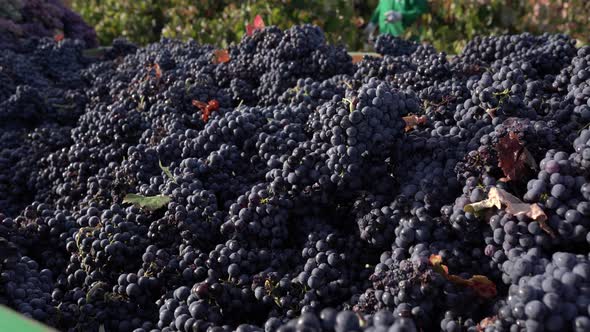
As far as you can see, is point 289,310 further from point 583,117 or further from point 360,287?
point 583,117

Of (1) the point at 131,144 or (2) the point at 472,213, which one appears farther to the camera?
(1) the point at 131,144

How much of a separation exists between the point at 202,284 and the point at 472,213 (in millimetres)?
580

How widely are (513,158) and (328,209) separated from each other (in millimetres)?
452

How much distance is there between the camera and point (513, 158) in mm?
1166

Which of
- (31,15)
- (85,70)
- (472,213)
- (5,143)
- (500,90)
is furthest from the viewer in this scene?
(31,15)

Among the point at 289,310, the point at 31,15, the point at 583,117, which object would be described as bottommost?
the point at 289,310

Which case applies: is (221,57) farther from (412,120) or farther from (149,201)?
(412,120)

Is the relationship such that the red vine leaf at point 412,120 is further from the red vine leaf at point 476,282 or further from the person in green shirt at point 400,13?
the person in green shirt at point 400,13

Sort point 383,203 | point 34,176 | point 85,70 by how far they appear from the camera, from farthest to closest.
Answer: point 85,70
point 34,176
point 383,203

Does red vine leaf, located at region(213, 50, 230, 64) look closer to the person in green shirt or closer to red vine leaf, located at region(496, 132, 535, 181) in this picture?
red vine leaf, located at region(496, 132, 535, 181)

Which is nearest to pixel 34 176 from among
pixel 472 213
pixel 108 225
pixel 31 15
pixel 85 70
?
pixel 108 225

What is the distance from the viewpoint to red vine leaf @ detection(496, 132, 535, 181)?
116 centimetres

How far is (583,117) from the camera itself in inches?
51.6

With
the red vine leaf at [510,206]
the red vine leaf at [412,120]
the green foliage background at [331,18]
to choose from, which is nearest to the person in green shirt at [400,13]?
the green foliage background at [331,18]
